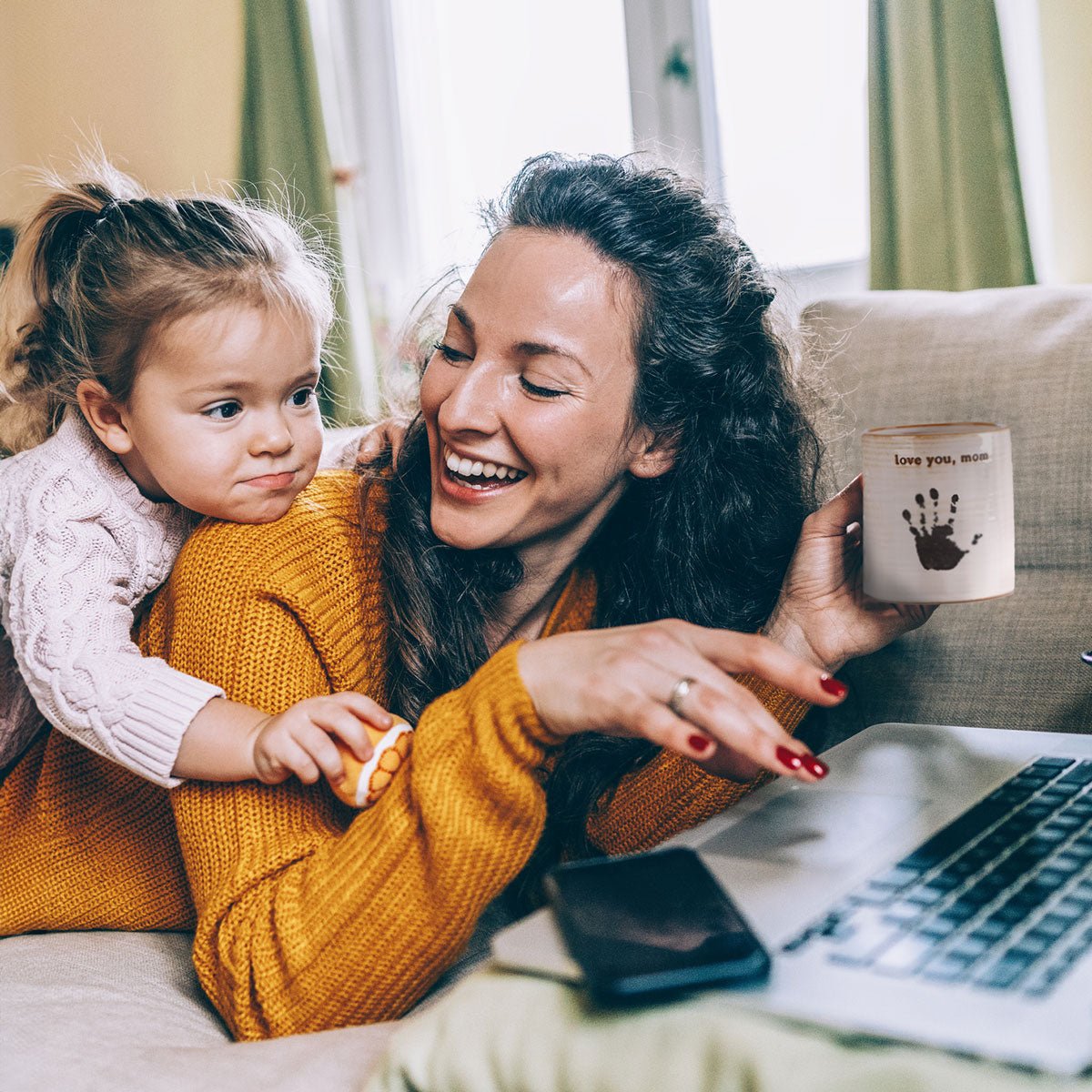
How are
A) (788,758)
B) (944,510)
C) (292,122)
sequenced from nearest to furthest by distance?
1. (788,758)
2. (944,510)
3. (292,122)

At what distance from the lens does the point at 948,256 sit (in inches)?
89.9

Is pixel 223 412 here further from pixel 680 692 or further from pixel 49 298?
Answer: pixel 680 692

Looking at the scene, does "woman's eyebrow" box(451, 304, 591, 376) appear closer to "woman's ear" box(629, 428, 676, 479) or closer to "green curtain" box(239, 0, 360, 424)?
"woman's ear" box(629, 428, 676, 479)

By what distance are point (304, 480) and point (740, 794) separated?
1.77 ft

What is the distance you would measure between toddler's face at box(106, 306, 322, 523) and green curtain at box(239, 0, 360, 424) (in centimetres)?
228

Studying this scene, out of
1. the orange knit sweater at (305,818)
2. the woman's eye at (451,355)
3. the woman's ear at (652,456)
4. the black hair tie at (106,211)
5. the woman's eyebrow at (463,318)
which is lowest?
the orange knit sweater at (305,818)

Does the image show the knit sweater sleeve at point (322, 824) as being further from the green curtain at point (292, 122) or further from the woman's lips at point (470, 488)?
the green curtain at point (292, 122)

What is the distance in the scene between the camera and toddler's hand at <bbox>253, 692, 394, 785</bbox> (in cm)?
94

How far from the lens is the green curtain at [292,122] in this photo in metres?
3.54

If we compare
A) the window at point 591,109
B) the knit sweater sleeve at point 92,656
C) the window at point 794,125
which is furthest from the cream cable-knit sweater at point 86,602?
the window at point 794,125

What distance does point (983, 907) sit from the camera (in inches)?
25.1

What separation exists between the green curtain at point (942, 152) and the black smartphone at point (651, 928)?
1850 mm

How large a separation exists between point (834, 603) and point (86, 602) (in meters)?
0.71

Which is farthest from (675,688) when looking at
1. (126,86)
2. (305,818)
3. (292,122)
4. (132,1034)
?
(126,86)
